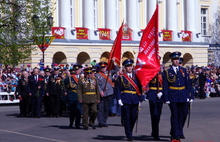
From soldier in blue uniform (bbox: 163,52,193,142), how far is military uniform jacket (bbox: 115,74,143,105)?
78 centimetres

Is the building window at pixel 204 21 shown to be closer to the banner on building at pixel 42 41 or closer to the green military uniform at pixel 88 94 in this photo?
the banner on building at pixel 42 41

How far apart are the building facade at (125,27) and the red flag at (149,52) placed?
29.3 m

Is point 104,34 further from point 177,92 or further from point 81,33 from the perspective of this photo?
point 177,92

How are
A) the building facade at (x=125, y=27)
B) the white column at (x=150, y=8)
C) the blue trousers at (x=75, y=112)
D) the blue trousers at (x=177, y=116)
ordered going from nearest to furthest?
the blue trousers at (x=177, y=116), the blue trousers at (x=75, y=112), the building facade at (x=125, y=27), the white column at (x=150, y=8)

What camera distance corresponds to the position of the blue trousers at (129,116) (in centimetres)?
1474

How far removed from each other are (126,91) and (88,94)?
2779 millimetres

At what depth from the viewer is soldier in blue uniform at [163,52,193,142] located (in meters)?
14.5

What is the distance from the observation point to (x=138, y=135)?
1603 cm

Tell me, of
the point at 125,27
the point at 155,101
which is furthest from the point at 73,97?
the point at 125,27

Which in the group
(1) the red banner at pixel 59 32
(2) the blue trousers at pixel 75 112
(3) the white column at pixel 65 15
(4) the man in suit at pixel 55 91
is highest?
(3) the white column at pixel 65 15

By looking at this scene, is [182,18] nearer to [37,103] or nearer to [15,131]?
[37,103]

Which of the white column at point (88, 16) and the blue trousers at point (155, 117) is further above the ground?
the white column at point (88, 16)

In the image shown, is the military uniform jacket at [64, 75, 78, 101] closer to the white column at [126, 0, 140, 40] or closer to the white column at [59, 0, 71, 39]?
the white column at [59, 0, 71, 39]

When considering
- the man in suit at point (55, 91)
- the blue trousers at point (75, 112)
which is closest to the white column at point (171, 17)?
the man in suit at point (55, 91)
